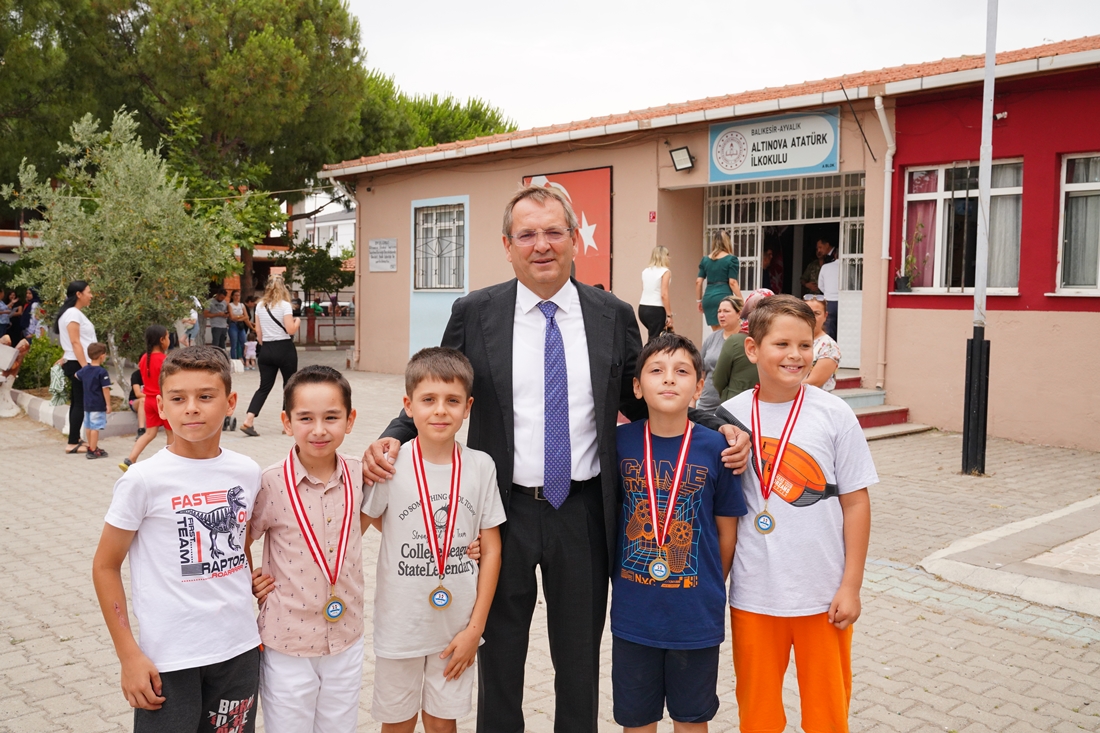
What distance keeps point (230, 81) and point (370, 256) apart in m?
5.54

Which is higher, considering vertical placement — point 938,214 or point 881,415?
point 938,214

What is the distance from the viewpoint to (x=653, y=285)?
11102 mm

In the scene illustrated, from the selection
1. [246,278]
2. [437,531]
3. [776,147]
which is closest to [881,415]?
[776,147]

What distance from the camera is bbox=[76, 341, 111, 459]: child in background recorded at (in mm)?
9484

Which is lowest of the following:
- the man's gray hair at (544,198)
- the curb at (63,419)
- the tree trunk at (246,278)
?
the curb at (63,419)

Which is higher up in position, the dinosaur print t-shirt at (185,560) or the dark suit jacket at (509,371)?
the dark suit jacket at (509,371)

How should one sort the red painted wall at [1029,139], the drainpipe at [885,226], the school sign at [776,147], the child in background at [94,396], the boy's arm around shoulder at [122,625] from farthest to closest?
1. the school sign at [776,147]
2. the drainpipe at [885,226]
3. the red painted wall at [1029,139]
4. the child in background at [94,396]
5. the boy's arm around shoulder at [122,625]

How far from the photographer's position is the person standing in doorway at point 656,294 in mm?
11047

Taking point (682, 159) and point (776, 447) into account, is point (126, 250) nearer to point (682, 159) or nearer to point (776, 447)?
point (682, 159)

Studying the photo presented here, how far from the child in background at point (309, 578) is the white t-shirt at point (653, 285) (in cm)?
857

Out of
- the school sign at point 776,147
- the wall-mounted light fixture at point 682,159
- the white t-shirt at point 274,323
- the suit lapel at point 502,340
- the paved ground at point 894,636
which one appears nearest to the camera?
the suit lapel at point 502,340

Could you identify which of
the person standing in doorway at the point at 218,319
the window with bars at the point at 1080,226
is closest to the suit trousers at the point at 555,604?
the window with bars at the point at 1080,226

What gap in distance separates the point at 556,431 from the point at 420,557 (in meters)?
0.56

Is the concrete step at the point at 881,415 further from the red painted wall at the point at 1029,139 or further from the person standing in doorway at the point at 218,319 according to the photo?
the person standing in doorway at the point at 218,319
